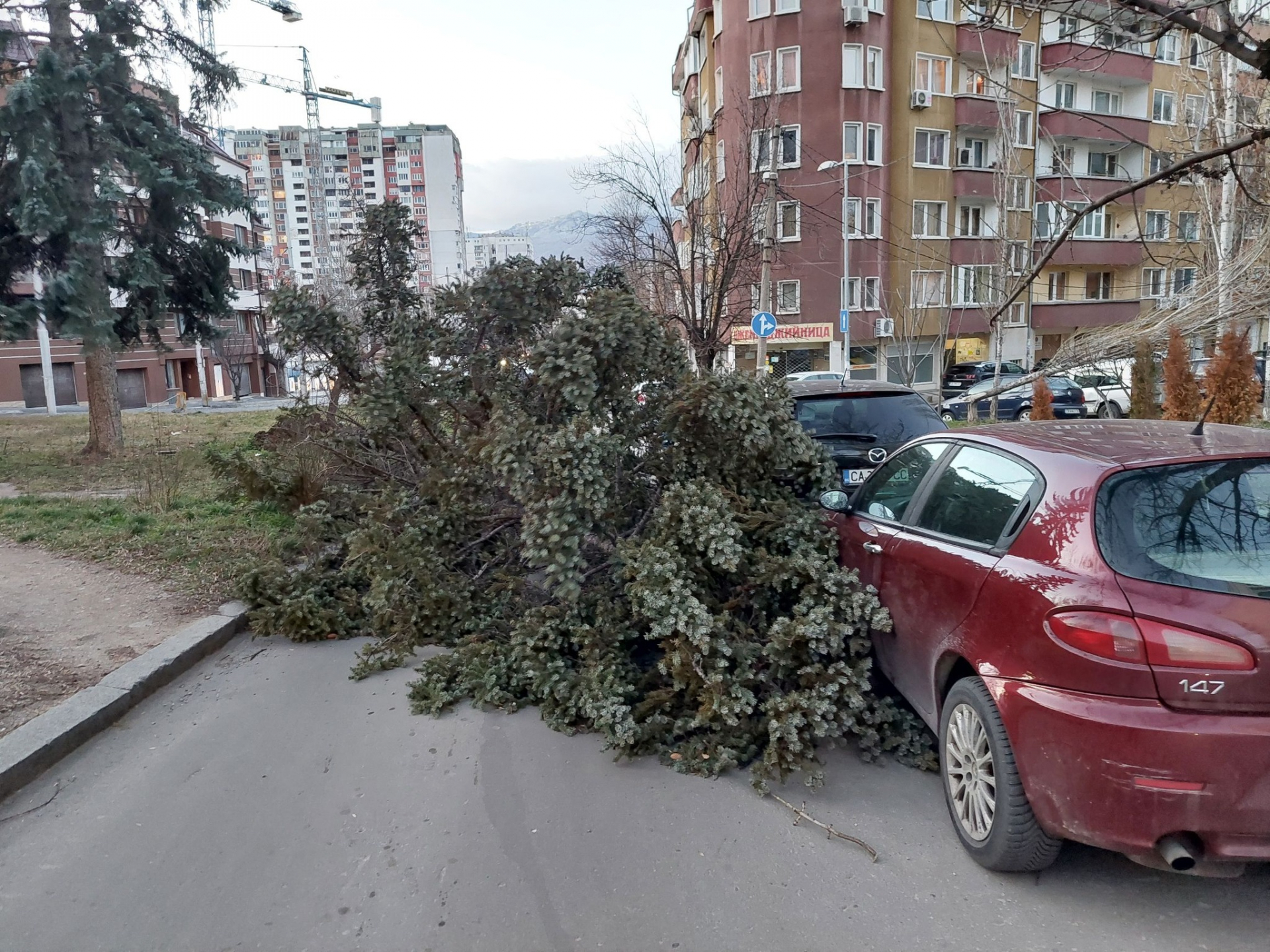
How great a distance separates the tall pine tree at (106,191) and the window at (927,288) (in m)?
16.1

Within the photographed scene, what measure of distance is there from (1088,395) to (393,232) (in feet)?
78.0

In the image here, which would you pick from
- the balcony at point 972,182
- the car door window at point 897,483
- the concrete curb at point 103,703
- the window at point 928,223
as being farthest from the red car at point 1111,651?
the balcony at point 972,182

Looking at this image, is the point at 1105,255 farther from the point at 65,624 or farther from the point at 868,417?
the point at 65,624

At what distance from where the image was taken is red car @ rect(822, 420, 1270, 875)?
102 inches

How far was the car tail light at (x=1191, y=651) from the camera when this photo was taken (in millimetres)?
2572

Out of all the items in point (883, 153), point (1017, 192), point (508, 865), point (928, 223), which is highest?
point (883, 153)

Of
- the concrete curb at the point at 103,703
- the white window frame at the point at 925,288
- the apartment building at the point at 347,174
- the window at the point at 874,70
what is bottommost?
the concrete curb at the point at 103,703

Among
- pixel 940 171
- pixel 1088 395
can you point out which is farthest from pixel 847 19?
pixel 1088 395

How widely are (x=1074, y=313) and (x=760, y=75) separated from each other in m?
24.3

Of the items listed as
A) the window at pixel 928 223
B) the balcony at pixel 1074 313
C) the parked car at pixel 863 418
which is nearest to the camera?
the parked car at pixel 863 418

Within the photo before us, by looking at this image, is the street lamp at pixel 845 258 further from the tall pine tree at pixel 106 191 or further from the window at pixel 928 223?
the tall pine tree at pixel 106 191

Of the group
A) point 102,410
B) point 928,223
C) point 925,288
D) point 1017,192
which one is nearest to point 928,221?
point 928,223

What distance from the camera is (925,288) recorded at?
32094mm

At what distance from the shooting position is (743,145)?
55.2ft
